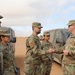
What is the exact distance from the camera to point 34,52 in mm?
7230

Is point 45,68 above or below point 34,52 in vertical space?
below

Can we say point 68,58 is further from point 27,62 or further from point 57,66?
point 57,66

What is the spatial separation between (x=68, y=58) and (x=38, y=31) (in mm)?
1376

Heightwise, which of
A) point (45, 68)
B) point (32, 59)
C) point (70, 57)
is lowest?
point (45, 68)

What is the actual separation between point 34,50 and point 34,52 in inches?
1.9

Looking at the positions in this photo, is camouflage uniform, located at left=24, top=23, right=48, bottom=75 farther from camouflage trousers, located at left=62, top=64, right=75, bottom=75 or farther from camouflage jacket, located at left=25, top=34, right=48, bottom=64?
camouflage trousers, located at left=62, top=64, right=75, bottom=75

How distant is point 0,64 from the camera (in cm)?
623

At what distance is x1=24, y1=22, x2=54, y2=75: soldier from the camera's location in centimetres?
728

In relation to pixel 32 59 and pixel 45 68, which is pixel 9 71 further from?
pixel 45 68

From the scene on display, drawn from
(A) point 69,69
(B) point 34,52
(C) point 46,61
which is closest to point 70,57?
(A) point 69,69

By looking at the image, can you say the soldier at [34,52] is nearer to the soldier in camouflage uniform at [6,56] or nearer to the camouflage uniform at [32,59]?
the camouflage uniform at [32,59]

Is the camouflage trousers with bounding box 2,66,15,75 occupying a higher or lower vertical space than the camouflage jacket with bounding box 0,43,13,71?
lower

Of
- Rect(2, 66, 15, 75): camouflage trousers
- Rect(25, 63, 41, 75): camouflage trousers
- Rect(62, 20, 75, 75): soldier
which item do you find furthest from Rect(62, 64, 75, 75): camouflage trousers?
Rect(25, 63, 41, 75): camouflage trousers

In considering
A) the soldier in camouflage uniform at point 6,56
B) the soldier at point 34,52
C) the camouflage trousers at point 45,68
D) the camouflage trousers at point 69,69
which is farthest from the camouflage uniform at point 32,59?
the camouflage trousers at point 69,69
